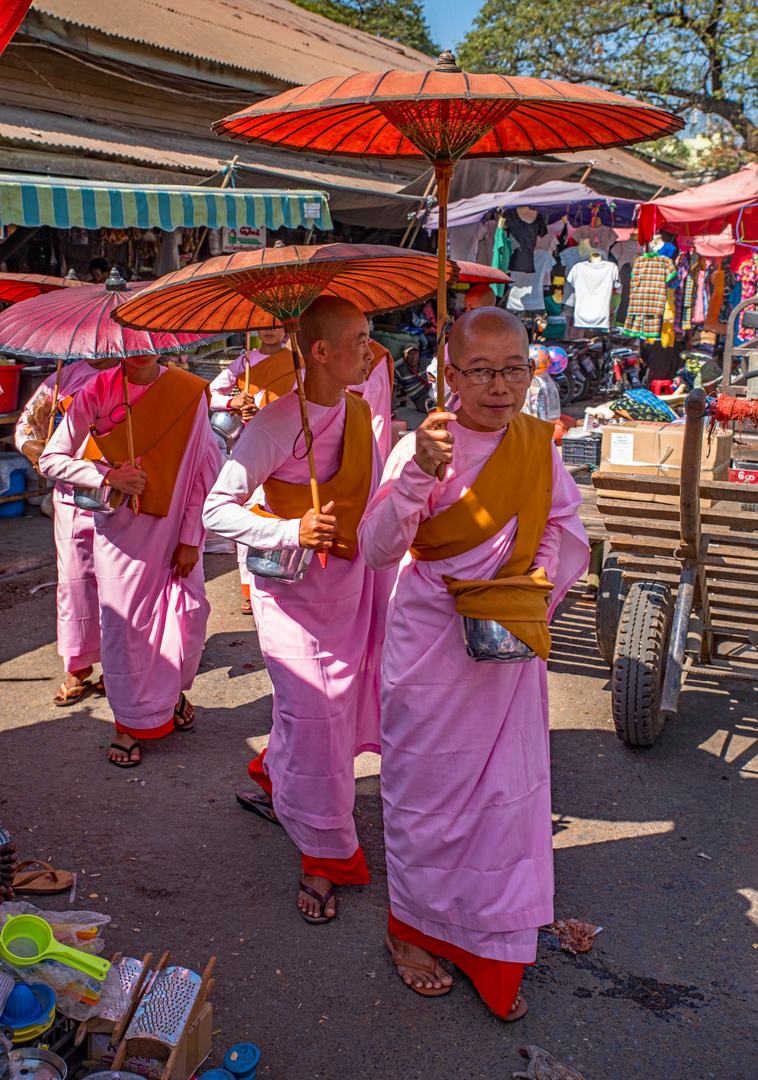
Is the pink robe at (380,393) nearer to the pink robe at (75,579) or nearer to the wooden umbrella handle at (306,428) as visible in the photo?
the pink robe at (75,579)

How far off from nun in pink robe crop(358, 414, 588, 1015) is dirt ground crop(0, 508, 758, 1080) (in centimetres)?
27

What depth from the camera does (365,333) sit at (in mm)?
2982

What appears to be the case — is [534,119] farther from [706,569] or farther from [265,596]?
[706,569]

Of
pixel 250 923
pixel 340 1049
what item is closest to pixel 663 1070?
pixel 340 1049

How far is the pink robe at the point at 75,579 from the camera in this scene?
15.1 ft

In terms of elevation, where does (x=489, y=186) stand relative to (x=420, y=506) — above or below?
above

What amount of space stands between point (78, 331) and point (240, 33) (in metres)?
12.7

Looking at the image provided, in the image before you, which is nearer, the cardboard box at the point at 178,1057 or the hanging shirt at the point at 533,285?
the cardboard box at the point at 178,1057

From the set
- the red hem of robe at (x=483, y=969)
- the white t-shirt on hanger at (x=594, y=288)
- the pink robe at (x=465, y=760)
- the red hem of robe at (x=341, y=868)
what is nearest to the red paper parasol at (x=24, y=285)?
the pink robe at (x=465, y=760)

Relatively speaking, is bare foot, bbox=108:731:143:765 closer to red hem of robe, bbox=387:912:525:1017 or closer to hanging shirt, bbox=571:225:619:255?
red hem of robe, bbox=387:912:525:1017

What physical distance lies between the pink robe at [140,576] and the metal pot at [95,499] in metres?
0.10

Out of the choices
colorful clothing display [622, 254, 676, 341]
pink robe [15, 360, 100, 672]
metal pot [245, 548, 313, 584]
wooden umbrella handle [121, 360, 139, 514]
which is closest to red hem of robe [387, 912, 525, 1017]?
metal pot [245, 548, 313, 584]

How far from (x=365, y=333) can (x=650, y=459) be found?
2054 mm

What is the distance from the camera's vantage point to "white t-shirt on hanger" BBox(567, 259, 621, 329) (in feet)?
41.9
